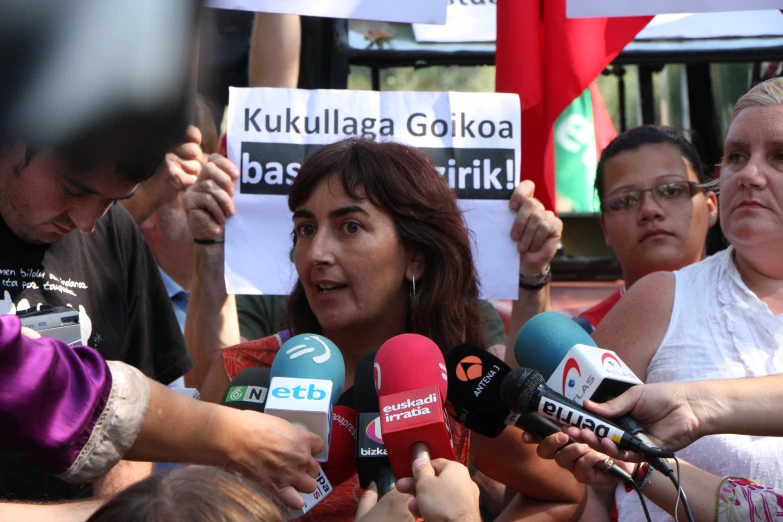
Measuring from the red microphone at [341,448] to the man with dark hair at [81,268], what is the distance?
897mm

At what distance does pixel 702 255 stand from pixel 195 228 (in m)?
2.01

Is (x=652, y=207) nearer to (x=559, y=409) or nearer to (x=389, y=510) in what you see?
(x=559, y=409)

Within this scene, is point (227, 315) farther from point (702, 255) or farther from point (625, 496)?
point (702, 255)

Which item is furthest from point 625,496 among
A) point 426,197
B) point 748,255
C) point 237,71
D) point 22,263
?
point 237,71

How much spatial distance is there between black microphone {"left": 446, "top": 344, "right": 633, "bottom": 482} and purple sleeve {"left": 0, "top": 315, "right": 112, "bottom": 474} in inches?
32.7

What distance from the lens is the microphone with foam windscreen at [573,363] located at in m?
2.20

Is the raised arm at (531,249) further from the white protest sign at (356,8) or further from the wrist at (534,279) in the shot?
the white protest sign at (356,8)

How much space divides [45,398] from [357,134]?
6.16 ft

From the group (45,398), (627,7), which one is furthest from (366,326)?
(627,7)

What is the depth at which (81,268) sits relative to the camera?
10.5ft

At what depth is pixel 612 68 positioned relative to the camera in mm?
5324

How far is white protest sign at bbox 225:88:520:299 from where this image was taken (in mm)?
3461

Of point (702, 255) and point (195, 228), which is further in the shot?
point (702, 255)

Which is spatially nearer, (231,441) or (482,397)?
(231,441)
